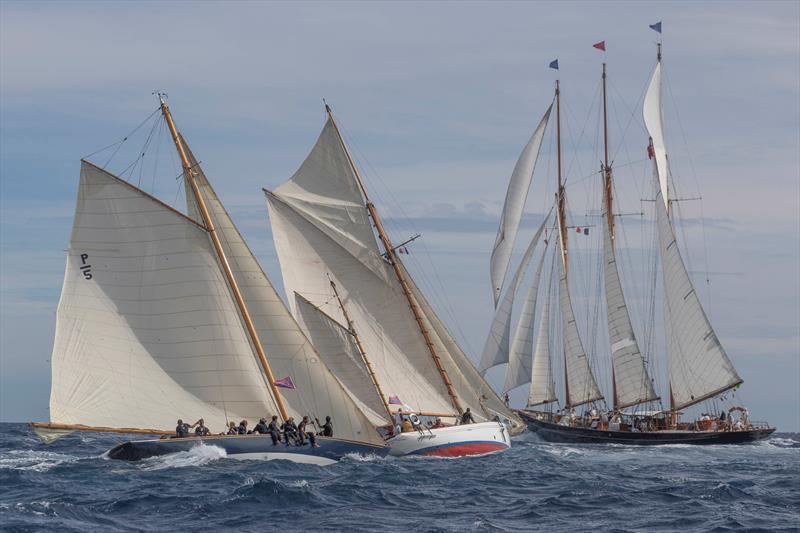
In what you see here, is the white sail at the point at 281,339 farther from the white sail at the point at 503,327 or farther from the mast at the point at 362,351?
the white sail at the point at 503,327

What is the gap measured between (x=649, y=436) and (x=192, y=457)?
145ft

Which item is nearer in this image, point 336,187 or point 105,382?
point 105,382

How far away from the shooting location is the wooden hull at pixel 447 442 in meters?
61.2

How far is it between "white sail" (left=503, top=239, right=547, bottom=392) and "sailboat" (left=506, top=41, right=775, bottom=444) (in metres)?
1.05

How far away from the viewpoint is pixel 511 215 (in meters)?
88.9

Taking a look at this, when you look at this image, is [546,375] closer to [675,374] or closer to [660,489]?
[675,374]

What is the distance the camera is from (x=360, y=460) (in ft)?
181

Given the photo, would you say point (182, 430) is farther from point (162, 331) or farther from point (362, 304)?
point (362, 304)

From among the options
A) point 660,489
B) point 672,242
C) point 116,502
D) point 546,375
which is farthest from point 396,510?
point 546,375

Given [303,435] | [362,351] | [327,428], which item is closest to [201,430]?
[303,435]

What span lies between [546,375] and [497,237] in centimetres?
1400

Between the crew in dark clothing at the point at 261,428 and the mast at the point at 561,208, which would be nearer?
the crew in dark clothing at the point at 261,428

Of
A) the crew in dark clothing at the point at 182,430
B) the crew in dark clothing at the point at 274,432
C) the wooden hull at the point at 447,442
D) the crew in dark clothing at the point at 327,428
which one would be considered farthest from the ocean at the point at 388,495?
the wooden hull at the point at 447,442

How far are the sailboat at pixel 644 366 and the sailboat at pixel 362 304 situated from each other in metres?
19.5
